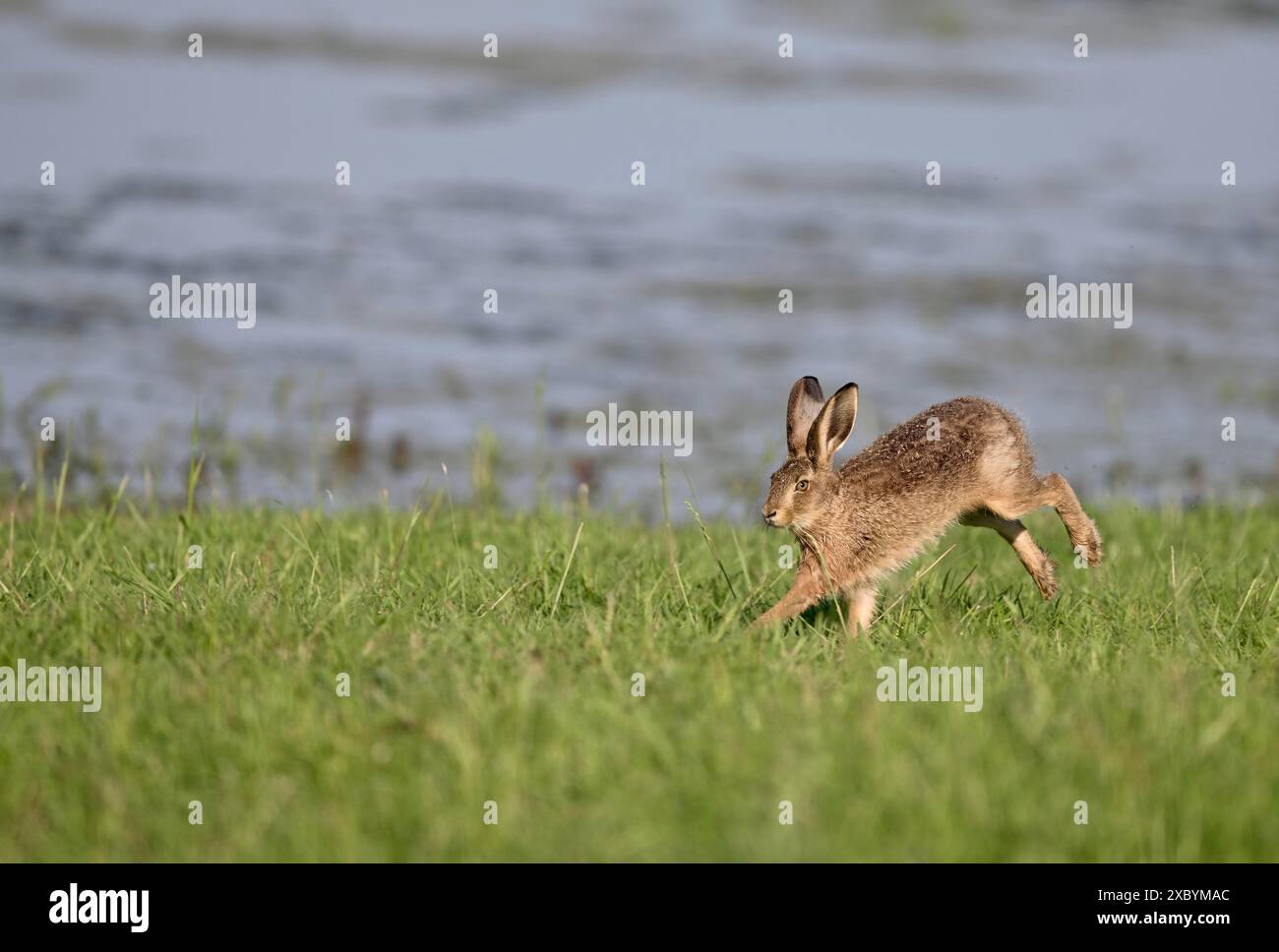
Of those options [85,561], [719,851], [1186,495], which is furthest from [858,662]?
[1186,495]

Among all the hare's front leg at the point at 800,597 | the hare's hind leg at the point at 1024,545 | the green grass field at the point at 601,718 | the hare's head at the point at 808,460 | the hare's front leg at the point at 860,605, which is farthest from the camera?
the hare's hind leg at the point at 1024,545

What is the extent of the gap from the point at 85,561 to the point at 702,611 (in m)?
2.91

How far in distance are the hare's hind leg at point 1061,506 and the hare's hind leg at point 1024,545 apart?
0.22ft

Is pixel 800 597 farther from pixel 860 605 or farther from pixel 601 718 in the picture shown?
pixel 601 718

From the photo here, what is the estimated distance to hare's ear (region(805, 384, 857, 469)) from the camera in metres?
6.69

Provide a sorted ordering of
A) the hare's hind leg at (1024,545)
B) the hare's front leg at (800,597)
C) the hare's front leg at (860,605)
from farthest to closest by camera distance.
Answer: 1. the hare's hind leg at (1024,545)
2. the hare's front leg at (860,605)
3. the hare's front leg at (800,597)

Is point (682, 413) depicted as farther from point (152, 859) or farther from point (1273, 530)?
point (152, 859)

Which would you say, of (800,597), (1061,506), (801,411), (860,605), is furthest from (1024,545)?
(800,597)

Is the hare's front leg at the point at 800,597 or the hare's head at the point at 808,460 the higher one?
the hare's head at the point at 808,460

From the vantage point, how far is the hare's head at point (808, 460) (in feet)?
21.8

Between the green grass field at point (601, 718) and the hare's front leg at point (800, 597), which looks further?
the hare's front leg at point (800, 597)

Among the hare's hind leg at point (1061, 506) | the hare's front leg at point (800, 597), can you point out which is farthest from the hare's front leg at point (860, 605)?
the hare's hind leg at point (1061, 506)

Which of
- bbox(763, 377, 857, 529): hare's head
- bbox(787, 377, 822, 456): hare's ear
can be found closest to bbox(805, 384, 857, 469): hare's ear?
bbox(763, 377, 857, 529): hare's head

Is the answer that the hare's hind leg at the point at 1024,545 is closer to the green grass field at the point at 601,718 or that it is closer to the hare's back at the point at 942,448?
the green grass field at the point at 601,718
